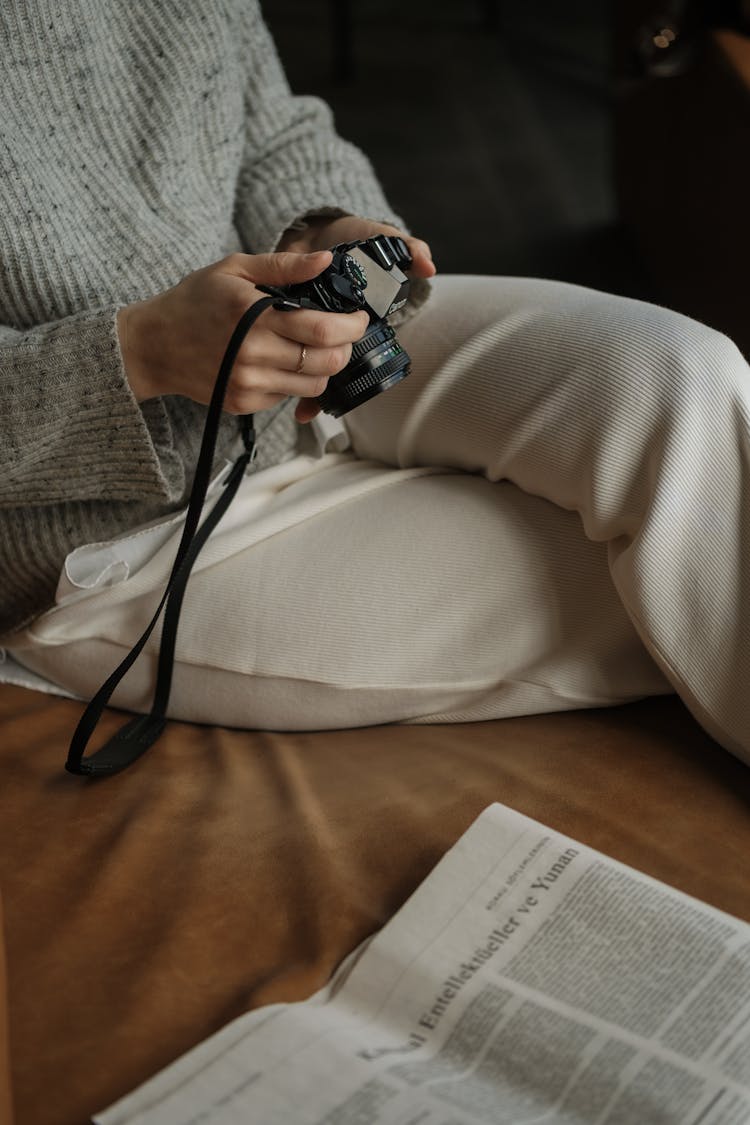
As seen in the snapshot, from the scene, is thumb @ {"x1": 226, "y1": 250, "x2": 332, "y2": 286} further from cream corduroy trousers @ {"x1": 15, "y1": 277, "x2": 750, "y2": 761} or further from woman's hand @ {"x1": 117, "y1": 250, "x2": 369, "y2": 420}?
cream corduroy trousers @ {"x1": 15, "y1": 277, "x2": 750, "y2": 761}

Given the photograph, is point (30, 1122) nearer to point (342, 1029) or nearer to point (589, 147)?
point (342, 1029)

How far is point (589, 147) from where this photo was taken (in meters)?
→ 2.36

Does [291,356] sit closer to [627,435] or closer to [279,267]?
[279,267]

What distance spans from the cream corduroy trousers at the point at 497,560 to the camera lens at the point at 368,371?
90mm

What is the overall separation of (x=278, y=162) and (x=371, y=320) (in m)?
0.27

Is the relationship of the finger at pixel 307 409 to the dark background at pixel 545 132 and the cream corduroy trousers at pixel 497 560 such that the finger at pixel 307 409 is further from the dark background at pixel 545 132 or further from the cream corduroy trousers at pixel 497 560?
the dark background at pixel 545 132

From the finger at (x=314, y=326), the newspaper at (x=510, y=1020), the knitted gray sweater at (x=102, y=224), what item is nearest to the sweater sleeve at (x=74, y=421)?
the knitted gray sweater at (x=102, y=224)

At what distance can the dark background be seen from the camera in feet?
4.87

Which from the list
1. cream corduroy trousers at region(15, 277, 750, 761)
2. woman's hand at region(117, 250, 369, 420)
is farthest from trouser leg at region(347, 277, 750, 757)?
woman's hand at region(117, 250, 369, 420)

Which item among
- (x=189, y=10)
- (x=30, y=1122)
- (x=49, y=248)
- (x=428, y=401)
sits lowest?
(x=30, y=1122)

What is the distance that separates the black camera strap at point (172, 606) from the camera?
2.33ft

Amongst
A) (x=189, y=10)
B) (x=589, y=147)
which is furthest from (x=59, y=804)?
(x=589, y=147)

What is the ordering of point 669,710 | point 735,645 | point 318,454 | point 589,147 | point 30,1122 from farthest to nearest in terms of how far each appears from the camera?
1. point 589,147
2. point 318,454
3. point 669,710
4. point 735,645
5. point 30,1122

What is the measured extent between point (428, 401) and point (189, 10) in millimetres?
326
